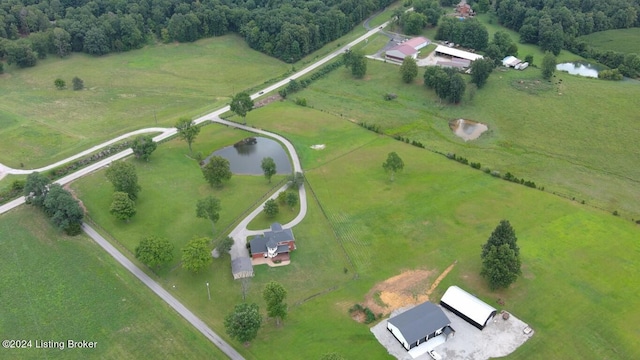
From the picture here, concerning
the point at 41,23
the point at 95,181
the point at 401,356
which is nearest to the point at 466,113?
the point at 401,356

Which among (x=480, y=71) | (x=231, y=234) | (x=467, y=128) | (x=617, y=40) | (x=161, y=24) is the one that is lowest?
(x=467, y=128)

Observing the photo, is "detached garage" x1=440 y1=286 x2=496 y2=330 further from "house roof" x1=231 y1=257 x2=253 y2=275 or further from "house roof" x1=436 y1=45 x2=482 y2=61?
"house roof" x1=436 y1=45 x2=482 y2=61

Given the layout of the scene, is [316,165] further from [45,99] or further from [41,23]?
[41,23]

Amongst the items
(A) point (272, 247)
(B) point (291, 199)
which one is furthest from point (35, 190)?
(B) point (291, 199)

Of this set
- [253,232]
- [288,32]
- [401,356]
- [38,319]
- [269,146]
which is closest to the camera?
[401,356]

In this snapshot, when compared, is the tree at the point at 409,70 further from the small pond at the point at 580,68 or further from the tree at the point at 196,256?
the tree at the point at 196,256

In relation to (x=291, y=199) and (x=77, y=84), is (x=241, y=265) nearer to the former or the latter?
(x=291, y=199)

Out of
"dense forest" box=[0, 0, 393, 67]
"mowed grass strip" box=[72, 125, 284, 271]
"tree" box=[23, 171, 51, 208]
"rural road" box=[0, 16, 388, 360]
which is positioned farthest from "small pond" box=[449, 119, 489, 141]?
"tree" box=[23, 171, 51, 208]
